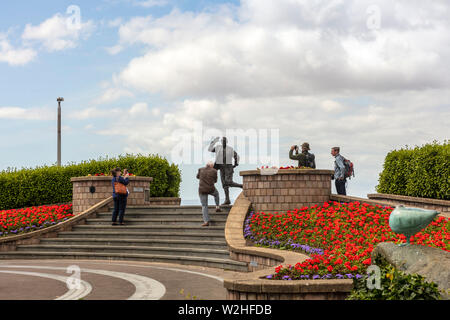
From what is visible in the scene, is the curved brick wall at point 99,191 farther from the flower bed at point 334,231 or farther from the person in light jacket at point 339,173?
the person in light jacket at point 339,173

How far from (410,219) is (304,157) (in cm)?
946

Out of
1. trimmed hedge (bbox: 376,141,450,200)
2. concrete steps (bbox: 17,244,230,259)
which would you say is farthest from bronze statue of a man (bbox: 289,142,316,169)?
concrete steps (bbox: 17,244,230,259)

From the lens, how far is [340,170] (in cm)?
1780

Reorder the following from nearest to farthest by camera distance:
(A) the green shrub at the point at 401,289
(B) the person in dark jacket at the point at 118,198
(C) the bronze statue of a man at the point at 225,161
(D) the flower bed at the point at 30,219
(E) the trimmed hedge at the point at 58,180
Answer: (A) the green shrub at the point at 401,289
(C) the bronze statue of a man at the point at 225,161
(B) the person in dark jacket at the point at 118,198
(D) the flower bed at the point at 30,219
(E) the trimmed hedge at the point at 58,180

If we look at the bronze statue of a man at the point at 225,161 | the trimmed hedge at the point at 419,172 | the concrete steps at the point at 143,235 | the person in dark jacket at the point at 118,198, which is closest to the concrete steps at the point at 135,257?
the concrete steps at the point at 143,235

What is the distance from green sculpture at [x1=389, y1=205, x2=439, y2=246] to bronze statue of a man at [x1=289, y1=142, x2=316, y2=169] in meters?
9.29

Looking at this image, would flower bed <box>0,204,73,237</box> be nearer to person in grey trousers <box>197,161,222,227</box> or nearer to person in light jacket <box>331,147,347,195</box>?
person in grey trousers <box>197,161,222,227</box>

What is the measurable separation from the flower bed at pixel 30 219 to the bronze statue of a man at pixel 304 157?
8.68 m

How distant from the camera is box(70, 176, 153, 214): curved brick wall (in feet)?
66.3

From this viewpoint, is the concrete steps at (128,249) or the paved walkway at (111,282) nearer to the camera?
the paved walkway at (111,282)

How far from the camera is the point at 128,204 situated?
20.2 meters

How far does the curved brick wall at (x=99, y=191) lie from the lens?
2021cm

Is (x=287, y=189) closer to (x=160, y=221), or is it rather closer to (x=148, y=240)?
(x=160, y=221)

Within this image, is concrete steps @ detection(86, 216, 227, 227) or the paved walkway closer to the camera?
the paved walkway
